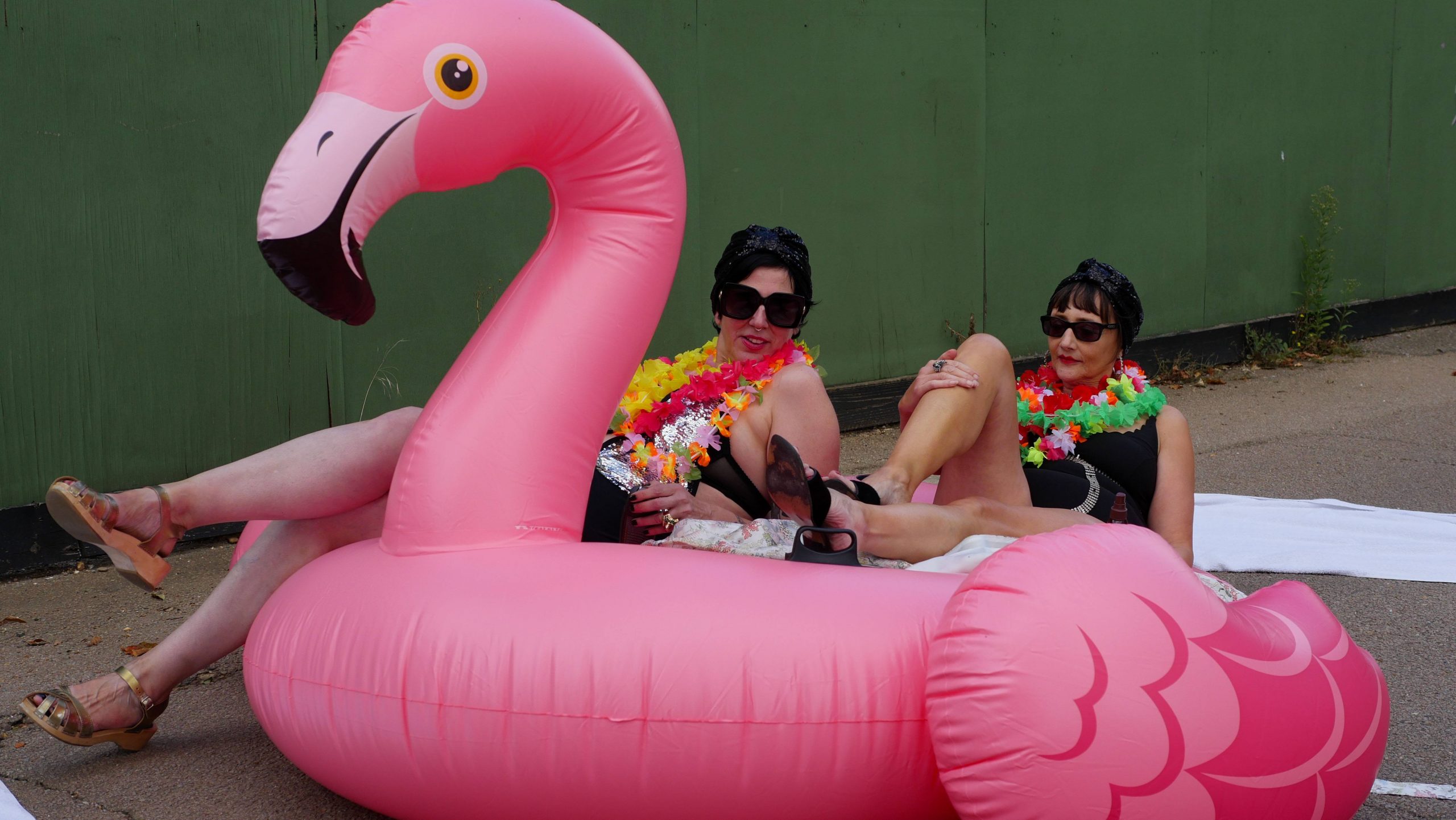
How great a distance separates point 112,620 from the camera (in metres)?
3.86

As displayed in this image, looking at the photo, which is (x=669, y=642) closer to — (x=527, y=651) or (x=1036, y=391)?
(x=527, y=651)

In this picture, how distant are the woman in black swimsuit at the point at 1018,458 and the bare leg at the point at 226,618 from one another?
116 centimetres

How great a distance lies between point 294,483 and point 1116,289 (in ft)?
7.48

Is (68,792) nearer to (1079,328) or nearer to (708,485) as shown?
(708,485)

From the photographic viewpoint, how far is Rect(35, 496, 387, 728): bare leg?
2.71 meters

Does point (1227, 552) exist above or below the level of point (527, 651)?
below

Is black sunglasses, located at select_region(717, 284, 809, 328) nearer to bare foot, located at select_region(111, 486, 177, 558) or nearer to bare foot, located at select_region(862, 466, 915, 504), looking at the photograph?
bare foot, located at select_region(862, 466, 915, 504)

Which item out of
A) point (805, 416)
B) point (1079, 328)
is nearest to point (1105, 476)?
point (1079, 328)

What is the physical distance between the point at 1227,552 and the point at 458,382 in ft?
9.67

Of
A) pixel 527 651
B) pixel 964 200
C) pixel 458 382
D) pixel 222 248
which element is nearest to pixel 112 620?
pixel 222 248

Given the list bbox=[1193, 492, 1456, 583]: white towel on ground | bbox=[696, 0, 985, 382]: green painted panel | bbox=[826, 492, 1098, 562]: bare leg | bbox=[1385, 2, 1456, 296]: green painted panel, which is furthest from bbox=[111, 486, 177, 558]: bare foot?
bbox=[1385, 2, 1456, 296]: green painted panel

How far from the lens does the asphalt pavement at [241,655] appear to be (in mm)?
2666

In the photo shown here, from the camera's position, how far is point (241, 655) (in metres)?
3.65

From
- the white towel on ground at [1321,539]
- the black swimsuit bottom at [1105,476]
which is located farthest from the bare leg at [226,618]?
the white towel on ground at [1321,539]
